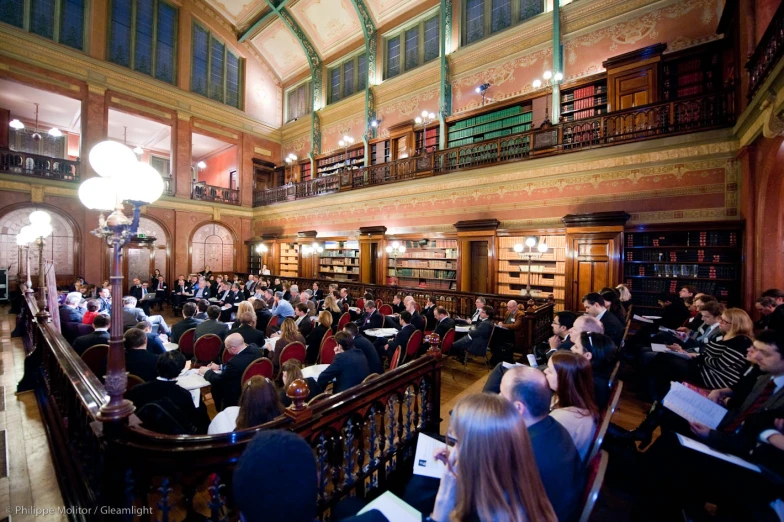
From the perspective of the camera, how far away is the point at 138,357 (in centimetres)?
306

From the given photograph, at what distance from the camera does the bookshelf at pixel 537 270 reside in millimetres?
7449

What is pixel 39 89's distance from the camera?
34.1ft

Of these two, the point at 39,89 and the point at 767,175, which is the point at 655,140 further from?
the point at 39,89

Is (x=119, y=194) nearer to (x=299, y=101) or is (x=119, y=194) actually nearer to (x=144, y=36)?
(x=144, y=36)

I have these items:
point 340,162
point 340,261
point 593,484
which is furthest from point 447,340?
point 340,162

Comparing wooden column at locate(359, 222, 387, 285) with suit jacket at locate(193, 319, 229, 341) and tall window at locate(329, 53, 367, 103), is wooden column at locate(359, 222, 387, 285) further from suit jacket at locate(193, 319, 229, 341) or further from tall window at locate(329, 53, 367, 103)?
suit jacket at locate(193, 319, 229, 341)

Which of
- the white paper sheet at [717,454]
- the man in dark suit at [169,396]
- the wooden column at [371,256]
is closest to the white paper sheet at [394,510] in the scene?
the man in dark suit at [169,396]

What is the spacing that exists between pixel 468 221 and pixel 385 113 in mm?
5993

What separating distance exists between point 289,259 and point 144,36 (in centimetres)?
1006

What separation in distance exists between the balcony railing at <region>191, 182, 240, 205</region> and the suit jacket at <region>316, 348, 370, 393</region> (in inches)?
551

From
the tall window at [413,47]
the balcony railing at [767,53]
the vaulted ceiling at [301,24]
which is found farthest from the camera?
the vaulted ceiling at [301,24]

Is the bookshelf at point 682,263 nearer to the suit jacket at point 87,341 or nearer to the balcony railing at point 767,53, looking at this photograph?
the balcony railing at point 767,53

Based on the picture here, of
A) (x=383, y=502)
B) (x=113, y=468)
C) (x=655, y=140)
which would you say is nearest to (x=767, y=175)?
(x=655, y=140)

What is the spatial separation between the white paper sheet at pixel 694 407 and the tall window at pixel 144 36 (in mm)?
17320
